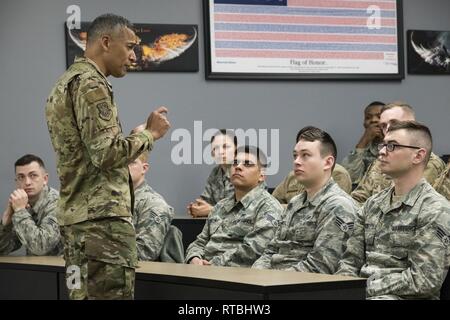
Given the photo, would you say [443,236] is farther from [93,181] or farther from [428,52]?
[428,52]

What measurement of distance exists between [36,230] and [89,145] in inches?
71.5

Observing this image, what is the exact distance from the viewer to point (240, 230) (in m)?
4.24

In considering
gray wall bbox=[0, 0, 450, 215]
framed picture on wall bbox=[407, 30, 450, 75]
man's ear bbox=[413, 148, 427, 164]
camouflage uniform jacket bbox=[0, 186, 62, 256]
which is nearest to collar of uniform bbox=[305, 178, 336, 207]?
man's ear bbox=[413, 148, 427, 164]

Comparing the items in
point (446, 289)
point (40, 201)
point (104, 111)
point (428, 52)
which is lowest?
point (446, 289)

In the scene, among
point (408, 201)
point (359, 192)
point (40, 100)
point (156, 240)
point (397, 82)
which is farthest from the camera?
point (397, 82)

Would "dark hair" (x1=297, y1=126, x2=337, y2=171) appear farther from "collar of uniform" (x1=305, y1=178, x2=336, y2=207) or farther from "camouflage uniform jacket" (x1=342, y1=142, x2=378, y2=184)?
"camouflage uniform jacket" (x1=342, y1=142, x2=378, y2=184)

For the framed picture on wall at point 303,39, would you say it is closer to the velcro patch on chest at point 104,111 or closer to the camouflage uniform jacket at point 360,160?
the camouflage uniform jacket at point 360,160

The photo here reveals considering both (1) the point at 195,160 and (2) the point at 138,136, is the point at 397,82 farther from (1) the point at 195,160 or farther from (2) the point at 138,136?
(2) the point at 138,136

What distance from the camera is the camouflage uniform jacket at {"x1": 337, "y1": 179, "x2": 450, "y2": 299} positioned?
315 centimetres

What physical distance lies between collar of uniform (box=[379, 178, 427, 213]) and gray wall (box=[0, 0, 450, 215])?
8.78ft

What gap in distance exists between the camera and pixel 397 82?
6.43 meters

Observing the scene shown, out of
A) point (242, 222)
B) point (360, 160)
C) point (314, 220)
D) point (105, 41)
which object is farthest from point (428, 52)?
point (105, 41)
